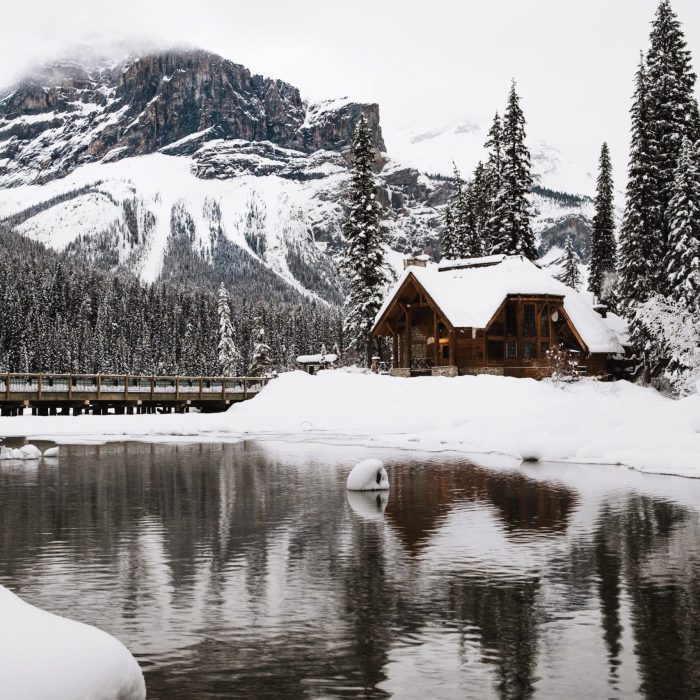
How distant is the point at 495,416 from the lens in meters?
35.8

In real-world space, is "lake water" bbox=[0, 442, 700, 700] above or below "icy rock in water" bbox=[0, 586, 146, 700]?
below

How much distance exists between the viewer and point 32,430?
4344 centimetres

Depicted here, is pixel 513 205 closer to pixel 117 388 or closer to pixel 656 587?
pixel 117 388

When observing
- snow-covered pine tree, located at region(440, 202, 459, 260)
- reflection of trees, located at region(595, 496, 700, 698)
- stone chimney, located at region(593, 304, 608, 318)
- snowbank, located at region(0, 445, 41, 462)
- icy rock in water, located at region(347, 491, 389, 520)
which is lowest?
reflection of trees, located at region(595, 496, 700, 698)

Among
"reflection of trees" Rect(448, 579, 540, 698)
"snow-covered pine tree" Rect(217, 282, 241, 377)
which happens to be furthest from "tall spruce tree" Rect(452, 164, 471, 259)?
"reflection of trees" Rect(448, 579, 540, 698)

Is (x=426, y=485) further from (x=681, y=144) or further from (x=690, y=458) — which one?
(x=681, y=144)

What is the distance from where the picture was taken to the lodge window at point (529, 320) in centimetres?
5112

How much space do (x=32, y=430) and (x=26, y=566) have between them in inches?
1272

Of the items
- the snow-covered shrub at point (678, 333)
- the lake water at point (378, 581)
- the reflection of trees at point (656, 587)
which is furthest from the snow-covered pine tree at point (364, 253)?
the reflection of trees at point (656, 587)

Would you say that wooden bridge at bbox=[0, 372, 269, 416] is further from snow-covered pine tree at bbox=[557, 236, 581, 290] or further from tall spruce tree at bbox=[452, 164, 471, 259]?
snow-covered pine tree at bbox=[557, 236, 581, 290]

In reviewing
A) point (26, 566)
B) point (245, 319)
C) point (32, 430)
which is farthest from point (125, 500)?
point (245, 319)

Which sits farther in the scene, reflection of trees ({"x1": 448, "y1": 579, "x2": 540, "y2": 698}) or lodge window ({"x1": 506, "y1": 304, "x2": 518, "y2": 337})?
lodge window ({"x1": 506, "y1": 304, "x2": 518, "y2": 337})

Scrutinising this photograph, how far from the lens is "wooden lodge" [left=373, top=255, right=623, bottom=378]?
1962 inches

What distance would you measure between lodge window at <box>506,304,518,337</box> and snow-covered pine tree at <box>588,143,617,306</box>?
16965 mm
